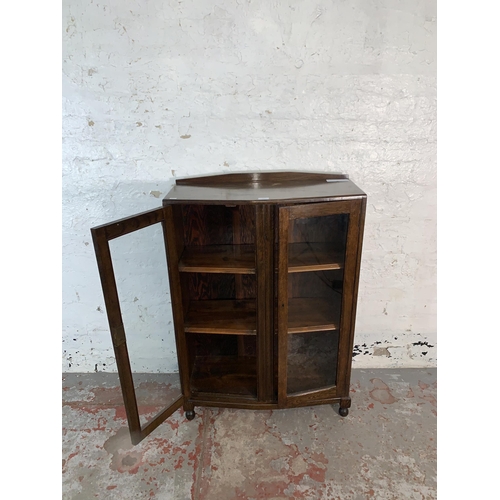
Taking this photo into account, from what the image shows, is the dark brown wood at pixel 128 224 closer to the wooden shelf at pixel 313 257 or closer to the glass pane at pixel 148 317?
the glass pane at pixel 148 317

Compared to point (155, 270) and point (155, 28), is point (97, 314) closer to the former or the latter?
point (155, 270)

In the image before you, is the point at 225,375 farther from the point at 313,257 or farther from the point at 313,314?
the point at 313,257

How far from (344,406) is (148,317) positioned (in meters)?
1.13

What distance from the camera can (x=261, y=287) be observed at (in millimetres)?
1654

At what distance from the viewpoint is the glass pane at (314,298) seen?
1659 mm

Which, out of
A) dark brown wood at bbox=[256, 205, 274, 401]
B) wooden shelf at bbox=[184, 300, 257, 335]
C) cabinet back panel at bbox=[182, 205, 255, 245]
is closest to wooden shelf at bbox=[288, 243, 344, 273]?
dark brown wood at bbox=[256, 205, 274, 401]

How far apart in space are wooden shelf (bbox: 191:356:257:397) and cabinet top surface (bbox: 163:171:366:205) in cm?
92

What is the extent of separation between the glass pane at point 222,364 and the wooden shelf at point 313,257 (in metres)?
0.59

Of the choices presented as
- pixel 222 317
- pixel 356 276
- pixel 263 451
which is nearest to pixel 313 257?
pixel 356 276

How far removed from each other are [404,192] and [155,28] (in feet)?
4.54

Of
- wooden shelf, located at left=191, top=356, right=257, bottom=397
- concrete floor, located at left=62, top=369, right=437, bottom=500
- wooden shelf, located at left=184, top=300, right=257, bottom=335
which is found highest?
wooden shelf, located at left=184, top=300, right=257, bottom=335

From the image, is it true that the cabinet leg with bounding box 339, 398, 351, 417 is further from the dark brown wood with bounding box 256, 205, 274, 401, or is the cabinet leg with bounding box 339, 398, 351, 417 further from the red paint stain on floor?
the dark brown wood with bounding box 256, 205, 274, 401

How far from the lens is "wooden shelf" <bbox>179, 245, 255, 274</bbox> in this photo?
164 centimetres

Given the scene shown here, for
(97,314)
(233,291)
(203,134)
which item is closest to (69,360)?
(97,314)
